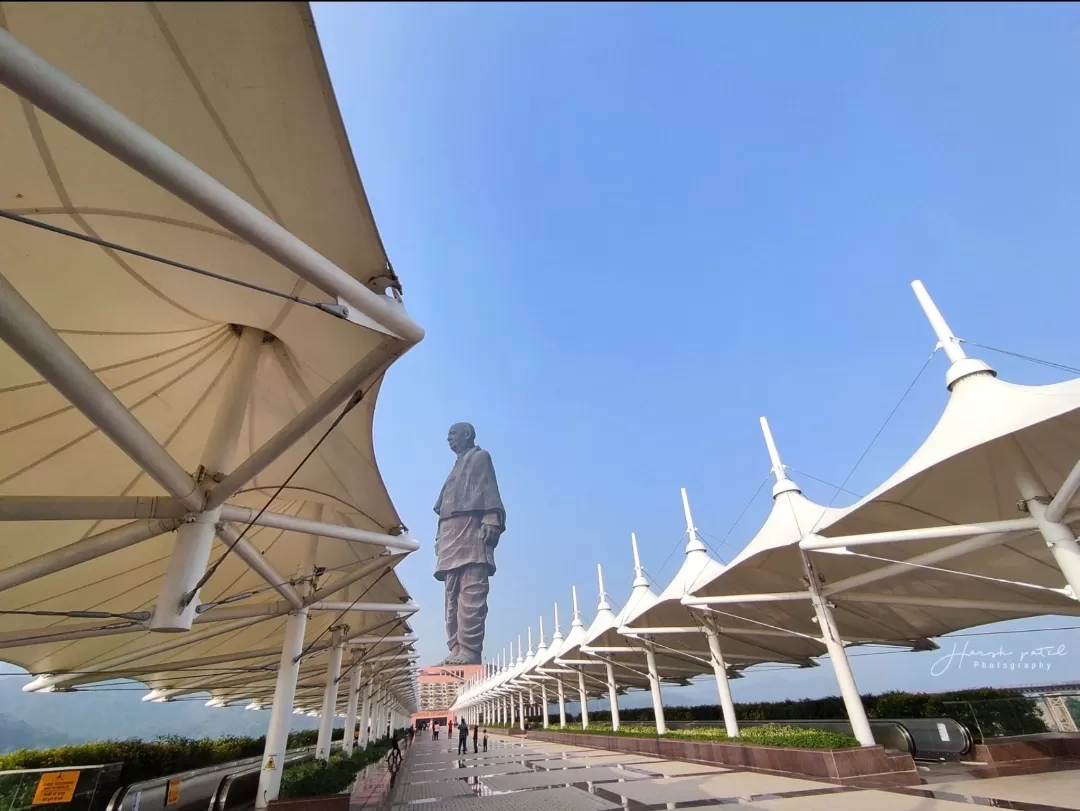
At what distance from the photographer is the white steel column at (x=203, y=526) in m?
6.80

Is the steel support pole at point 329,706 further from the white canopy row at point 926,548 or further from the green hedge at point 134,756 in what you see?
the white canopy row at point 926,548

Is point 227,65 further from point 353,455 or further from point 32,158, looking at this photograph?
point 353,455

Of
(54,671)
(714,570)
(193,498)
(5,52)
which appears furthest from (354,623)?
(5,52)

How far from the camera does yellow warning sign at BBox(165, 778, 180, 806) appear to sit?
10.8 meters

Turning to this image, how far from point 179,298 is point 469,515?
120m

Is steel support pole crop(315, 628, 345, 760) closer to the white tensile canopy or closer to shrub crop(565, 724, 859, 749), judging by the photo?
the white tensile canopy

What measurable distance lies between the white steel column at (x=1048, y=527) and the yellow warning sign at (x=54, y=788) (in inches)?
688

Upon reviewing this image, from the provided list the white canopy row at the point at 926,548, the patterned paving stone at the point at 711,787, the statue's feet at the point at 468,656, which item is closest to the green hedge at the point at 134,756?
the patterned paving stone at the point at 711,787

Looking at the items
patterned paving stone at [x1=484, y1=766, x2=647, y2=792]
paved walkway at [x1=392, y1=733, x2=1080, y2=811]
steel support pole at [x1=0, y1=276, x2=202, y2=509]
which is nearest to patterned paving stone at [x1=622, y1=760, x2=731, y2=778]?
paved walkway at [x1=392, y1=733, x2=1080, y2=811]

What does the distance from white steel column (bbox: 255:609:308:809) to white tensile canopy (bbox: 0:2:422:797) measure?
0.11m

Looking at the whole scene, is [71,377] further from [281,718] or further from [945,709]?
[945,709]

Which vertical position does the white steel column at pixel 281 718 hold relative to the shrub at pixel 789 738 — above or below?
above

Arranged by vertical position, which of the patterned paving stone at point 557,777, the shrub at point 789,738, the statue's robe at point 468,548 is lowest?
the patterned paving stone at point 557,777

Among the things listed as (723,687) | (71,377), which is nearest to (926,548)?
(723,687)
